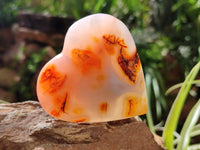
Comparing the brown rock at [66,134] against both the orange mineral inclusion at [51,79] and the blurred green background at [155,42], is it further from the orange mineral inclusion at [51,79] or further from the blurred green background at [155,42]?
the blurred green background at [155,42]

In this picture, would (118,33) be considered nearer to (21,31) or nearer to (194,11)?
(194,11)

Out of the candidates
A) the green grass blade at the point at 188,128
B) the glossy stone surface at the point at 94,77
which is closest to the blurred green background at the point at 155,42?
the green grass blade at the point at 188,128

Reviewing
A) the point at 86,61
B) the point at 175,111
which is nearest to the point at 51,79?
the point at 86,61

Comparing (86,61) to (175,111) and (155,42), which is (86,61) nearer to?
(175,111)

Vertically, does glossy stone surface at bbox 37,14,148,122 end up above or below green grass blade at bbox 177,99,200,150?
above

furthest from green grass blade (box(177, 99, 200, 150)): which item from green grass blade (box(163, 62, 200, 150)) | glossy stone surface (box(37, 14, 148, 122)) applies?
glossy stone surface (box(37, 14, 148, 122))

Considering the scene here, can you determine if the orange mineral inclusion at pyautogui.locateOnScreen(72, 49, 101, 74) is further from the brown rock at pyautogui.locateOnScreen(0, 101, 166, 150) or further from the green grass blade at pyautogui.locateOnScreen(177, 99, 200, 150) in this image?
the green grass blade at pyautogui.locateOnScreen(177, 99, 200, 150)
